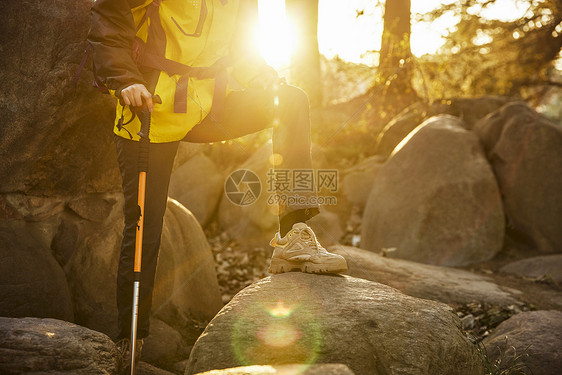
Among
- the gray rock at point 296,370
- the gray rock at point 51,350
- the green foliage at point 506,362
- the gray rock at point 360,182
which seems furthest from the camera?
the gray rock at point 360,182

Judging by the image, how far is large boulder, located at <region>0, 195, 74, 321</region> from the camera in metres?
3.56

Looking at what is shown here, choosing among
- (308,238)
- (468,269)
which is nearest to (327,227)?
(468,269)

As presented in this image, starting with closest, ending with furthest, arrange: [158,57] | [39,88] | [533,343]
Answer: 1. [158,57]
2. [533,343]
3. [39,88]

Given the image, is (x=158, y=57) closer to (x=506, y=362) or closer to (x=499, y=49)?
(x=506, y=362)

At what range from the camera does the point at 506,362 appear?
137 inches

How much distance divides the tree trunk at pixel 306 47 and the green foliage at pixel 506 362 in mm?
8387

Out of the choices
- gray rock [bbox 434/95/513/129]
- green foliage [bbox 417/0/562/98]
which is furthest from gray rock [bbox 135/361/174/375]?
green foliage [bbox 417/0/562/98]

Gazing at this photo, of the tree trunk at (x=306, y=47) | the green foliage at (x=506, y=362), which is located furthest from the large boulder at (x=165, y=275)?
the tree trunk at (x=306, y=47)

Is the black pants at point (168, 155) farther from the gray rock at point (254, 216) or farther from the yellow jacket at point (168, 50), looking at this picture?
the gray rock at point (254, 216)

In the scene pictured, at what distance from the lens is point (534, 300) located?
17.0 ft

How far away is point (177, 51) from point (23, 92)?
1.29 m

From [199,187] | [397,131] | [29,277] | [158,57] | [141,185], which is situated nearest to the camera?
[141,185]

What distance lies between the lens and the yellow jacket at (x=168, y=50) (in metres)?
3.06

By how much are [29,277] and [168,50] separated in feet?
6.33
